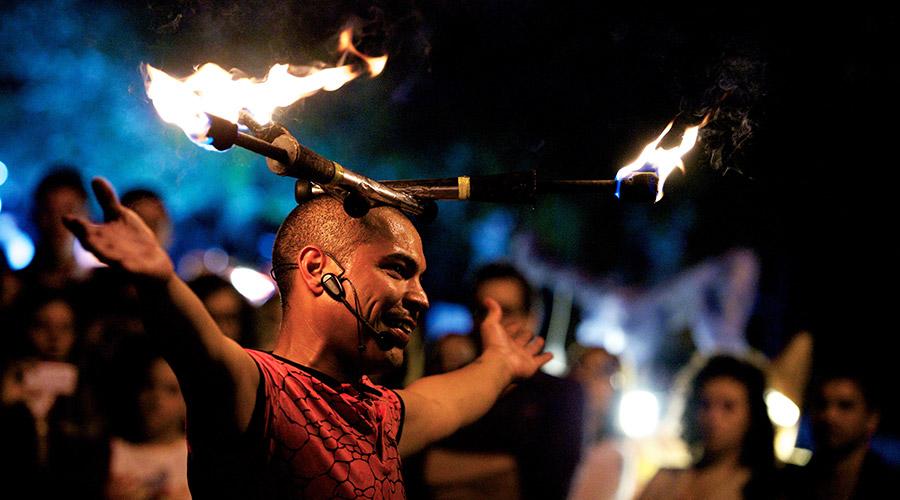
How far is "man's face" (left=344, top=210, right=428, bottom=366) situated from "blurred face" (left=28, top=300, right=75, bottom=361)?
2.29m

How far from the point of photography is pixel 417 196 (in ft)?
9.09

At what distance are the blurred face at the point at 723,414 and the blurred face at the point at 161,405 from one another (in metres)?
2.95

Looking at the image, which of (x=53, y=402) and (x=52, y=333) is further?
(x=52, y=333)

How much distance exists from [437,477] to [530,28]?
4824 mm

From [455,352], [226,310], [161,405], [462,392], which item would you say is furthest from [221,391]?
[455,352]

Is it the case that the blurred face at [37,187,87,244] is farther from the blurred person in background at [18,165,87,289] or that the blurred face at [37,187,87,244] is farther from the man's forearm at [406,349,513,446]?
the man's forearm at [406,349,513,446]

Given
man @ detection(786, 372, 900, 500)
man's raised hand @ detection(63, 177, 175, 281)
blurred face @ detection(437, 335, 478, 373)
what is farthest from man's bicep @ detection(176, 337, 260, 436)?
man @ detection(786, 372, 900, 500)

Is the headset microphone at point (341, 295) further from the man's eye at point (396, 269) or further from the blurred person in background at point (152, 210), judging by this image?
the blurred person in background at point (152, 210)

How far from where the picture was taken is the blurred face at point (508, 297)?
15.0ft

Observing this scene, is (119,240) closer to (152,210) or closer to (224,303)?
(224,303)

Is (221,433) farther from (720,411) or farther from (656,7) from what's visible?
(656,7)

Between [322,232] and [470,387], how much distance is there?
3.70 ft

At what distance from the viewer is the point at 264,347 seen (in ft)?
15.8

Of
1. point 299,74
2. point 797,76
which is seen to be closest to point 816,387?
point 797,76
